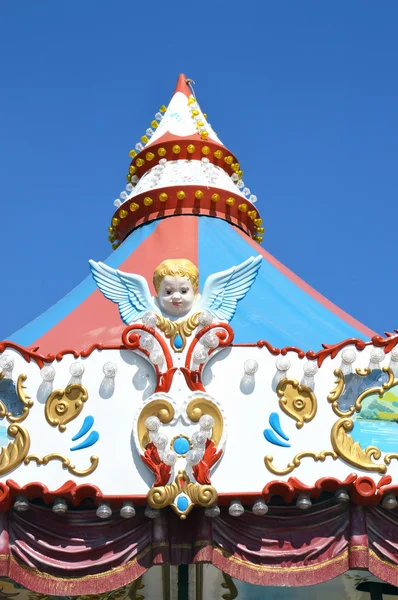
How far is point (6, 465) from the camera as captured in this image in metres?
5.57

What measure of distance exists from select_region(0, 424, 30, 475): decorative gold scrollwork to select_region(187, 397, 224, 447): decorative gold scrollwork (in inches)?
39.4

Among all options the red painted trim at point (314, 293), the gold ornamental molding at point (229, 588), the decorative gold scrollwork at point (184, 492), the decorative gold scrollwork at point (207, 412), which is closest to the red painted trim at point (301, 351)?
the decorative gold scrollwork at point (207, 412)

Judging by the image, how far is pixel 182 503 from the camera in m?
5.33

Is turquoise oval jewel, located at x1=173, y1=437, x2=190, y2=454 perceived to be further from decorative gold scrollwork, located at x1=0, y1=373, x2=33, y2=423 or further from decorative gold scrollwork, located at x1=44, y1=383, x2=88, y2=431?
decorative gold scrollwork, located at x1=0, y1=373, x2=33, y2=423

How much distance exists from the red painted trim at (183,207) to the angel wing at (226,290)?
2.51 m

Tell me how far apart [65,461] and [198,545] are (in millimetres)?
921

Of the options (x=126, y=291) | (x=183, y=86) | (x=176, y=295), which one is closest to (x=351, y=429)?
(x=176, y=295)

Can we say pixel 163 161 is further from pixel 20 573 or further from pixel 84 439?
pixel 20 573

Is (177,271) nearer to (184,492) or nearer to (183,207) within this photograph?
(184,492)

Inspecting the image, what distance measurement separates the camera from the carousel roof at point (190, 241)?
7.11 m

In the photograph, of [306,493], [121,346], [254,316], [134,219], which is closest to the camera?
[306,493]

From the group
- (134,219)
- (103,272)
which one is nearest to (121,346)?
(103,272)

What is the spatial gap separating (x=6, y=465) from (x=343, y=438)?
2.00 meters

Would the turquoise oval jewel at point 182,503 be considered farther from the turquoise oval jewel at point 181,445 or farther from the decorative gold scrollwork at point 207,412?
the decorative gold scrollwork at point 207,412
